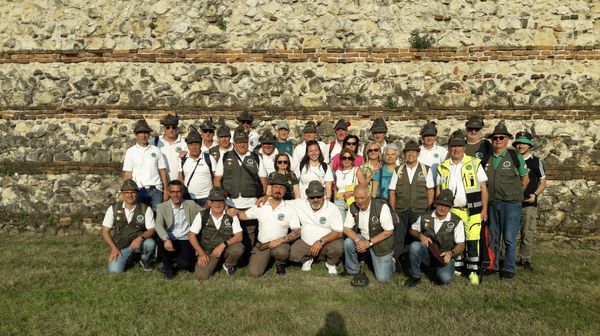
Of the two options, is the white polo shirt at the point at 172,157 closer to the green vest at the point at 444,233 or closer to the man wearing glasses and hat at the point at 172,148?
the man wearing glasses and hat at the point at 172,148

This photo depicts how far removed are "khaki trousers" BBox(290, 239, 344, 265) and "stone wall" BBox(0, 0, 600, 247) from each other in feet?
11.3

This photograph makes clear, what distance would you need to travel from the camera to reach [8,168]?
9.59 meters

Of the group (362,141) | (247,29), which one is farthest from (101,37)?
(362,141)

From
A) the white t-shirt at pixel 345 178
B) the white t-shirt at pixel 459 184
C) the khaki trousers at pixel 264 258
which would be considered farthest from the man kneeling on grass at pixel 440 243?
the khaki trousers at pixel 264 258

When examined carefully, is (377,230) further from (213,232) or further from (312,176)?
(213,232)

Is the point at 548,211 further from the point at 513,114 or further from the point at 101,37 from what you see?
the point at 101,37

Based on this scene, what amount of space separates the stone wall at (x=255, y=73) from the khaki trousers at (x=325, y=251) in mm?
3447

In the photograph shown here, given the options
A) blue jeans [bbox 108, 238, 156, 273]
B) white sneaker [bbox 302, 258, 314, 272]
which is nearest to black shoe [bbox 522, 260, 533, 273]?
white sneaker [bbox 302, 258, 314, 272]

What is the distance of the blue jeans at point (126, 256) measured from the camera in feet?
22.3

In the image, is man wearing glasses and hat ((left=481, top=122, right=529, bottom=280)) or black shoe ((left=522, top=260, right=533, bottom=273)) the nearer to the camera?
man wearing glasses and hat ((left=481, top=122, right=529, bottom=280))

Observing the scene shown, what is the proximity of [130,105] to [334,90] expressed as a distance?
499 cm

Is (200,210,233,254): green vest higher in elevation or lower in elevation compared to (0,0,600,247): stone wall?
lower

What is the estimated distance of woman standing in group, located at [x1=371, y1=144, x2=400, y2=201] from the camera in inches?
269

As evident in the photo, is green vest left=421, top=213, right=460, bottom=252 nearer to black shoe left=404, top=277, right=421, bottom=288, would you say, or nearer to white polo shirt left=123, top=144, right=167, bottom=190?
black shoe left=404, top=277, right=421, bottom=288
